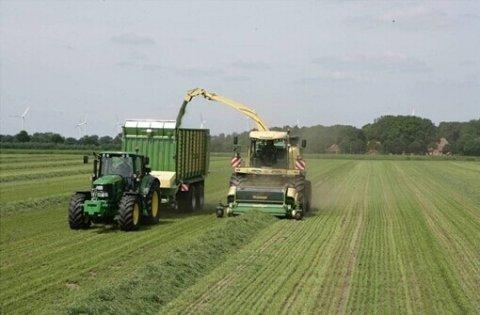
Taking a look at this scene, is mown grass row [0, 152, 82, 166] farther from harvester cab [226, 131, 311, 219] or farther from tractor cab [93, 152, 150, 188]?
tractor cab [93, 152, 150, 188]

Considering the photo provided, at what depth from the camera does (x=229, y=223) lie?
1683cm

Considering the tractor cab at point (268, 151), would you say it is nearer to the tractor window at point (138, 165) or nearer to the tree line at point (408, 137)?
the tractor window at point (138, 165)

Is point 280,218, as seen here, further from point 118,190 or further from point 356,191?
point 356,191

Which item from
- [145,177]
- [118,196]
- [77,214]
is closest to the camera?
[77,214]

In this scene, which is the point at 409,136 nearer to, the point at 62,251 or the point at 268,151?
the point at 268,151

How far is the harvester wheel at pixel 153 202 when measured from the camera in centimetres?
1784

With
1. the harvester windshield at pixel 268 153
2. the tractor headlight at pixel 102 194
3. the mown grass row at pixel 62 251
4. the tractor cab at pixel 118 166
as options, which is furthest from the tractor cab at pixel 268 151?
the tractor headlight at pixel 102 194

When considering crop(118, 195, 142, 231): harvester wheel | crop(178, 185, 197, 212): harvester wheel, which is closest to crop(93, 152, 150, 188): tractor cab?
crop(118, 195, 142, 231): harvester wheel

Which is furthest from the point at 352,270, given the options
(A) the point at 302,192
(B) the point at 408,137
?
(B) the point at 408,137

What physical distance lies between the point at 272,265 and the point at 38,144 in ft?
231

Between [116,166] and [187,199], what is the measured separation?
4372mm

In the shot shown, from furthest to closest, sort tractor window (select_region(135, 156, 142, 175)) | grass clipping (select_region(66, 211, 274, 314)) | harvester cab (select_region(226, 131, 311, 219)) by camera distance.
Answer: harvester cab (select_region(226, 131, 311, 219))
tractor window (select_region(135, 156, 142, 175))
grass clipping (select_region(66, 211, 274, 314))

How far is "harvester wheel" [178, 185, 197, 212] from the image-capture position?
21.5 m

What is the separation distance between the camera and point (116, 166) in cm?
1767
